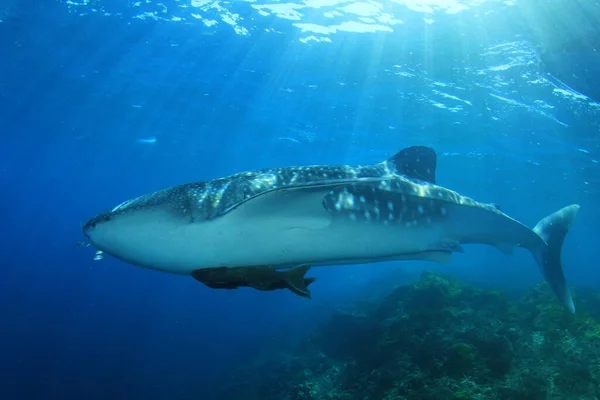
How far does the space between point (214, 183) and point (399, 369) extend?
5.74 meters

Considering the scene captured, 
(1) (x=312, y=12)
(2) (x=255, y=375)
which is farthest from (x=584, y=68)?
(2) (x=255, y=375)

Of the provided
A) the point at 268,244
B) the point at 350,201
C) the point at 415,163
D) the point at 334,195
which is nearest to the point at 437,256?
the point at 415,163

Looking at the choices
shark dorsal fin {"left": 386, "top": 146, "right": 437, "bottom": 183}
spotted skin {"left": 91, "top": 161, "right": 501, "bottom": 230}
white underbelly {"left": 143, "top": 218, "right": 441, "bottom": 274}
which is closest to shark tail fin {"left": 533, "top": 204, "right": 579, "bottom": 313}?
spotted skin {"left": 91, "top": 161, "right": 501, "bottom": 230}

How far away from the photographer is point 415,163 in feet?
19.1

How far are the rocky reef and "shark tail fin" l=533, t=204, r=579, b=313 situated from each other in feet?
4.02

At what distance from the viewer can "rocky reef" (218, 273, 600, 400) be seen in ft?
18.9

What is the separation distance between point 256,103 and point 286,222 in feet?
82.4

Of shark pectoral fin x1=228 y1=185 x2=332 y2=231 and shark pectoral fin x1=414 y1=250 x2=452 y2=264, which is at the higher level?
shark pectoral fin x1=228 y1=185 x2=332 y2=231

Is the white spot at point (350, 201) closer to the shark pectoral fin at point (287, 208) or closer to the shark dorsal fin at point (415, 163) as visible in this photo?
the shark pectoral fin at point (287, 208)

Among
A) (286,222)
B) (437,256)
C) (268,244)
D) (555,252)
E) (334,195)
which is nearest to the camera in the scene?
(286,222)

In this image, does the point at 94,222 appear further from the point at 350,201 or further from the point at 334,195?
the point at 350,201

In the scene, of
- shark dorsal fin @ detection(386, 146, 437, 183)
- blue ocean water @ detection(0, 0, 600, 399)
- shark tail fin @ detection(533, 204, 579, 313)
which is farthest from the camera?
blue ocean water @ detection(0, 0, 600, 399)

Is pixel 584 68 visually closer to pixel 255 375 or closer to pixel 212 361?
pixel 255 375

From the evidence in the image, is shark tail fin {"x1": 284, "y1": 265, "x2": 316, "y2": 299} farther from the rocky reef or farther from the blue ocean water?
the blue ocean water
